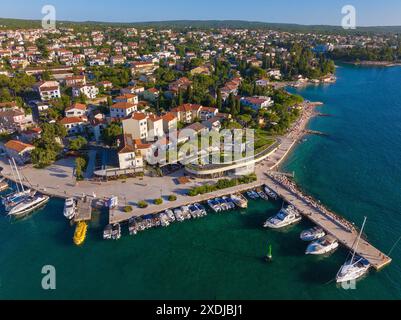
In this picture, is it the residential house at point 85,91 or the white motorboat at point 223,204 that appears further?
the residential house at point 85,91

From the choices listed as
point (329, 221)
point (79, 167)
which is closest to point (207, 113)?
point (79, 167)

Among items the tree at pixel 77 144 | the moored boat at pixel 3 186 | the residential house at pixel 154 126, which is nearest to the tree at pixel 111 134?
the tree at pixel 77 144

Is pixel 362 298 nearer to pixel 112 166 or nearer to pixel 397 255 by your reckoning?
pixel 397 255

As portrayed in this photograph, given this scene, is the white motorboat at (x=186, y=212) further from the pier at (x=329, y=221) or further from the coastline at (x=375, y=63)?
the coastline at (x=375, y=63)

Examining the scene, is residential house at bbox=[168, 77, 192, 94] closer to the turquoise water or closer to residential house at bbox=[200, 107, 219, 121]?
residential house at bbox=[200, 107, 219, 121]

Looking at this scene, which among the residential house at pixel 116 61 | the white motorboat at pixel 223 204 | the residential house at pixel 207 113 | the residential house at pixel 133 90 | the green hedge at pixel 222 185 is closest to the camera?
the white motorboat at pixel 223 204

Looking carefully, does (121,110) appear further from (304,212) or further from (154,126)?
(304,212)

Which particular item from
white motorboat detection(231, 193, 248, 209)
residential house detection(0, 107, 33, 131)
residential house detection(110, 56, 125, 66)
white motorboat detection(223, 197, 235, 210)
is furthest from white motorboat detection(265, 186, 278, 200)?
residential house detection(110, 56, 125, 66)
